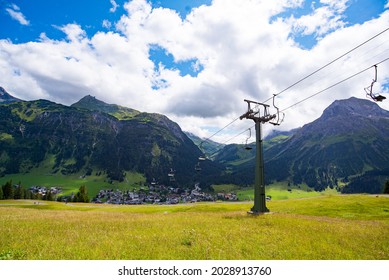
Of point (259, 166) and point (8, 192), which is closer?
point (259, 166)

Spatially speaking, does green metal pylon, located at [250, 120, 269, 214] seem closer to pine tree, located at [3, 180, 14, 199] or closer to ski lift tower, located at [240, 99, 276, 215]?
ski lift tower, located at [240, 99, 276, 215]

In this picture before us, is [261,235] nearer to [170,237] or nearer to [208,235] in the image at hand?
[208,235]

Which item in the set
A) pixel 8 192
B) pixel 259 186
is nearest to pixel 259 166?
pixel 259 186

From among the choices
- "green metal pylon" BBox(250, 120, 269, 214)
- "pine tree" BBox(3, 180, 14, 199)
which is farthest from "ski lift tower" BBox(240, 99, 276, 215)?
"pine tree" BBox(3, 180, 14, 199)

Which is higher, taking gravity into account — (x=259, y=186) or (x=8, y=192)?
(x=259, y=186)

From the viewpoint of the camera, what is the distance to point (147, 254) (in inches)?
420

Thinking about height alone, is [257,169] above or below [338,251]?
above

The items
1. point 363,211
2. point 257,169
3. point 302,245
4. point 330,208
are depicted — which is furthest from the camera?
point 330,208

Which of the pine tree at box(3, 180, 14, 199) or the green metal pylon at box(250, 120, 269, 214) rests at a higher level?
the green metal pylon at box(250, 120, 269, 214)

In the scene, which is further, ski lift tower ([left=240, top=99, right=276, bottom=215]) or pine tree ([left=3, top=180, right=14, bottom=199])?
pine tree ([left=3, top=180, right=14, bottom=199])

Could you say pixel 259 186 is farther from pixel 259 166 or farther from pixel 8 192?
pixel 8 192

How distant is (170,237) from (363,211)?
1717 inches
